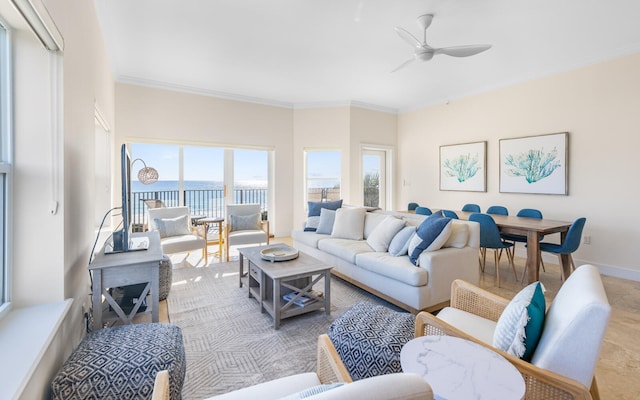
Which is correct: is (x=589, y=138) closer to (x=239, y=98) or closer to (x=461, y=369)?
(x=461, y=369)

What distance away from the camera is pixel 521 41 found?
348 centimetres

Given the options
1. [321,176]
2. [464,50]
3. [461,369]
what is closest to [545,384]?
[461,369]

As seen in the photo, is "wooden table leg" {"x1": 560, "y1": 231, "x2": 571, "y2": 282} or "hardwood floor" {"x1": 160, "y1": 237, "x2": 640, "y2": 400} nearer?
"hardwood floor" {"x1": 160, "y1": 237, "x2": 640, "y2": 400}

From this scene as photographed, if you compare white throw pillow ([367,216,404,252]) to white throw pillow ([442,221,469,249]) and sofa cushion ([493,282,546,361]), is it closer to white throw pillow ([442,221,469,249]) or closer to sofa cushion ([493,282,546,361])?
white throw pillow ([442,221,469,249])

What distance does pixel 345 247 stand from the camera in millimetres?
3457

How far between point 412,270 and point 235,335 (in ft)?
5.22

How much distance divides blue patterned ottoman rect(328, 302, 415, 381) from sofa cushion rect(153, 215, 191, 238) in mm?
3311

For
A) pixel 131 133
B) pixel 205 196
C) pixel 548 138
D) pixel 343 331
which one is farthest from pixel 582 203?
pixel 131 133

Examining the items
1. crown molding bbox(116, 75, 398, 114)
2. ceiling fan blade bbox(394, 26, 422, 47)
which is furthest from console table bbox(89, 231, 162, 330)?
crown molding bbox(116, 75, 398, 114)

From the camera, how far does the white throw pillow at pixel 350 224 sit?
3.92 m

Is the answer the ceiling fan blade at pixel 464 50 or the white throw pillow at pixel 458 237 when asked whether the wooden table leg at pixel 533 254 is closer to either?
the white throw pillow at pixel 458 237

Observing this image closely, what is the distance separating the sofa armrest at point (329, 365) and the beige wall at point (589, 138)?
15.1 feet

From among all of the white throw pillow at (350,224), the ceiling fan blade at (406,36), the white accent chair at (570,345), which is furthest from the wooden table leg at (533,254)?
the ceiling fan blade at (406,36)

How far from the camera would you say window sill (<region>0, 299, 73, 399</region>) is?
3.24 ft
